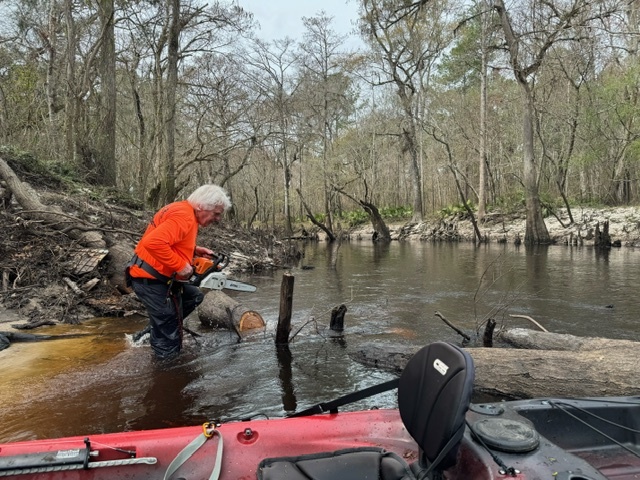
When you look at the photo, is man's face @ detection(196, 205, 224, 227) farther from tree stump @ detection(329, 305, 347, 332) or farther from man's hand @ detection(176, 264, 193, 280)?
tree stump @ detection(329, 305, 347, 332)

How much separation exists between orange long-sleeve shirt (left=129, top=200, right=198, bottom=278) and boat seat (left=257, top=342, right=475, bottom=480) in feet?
8.67

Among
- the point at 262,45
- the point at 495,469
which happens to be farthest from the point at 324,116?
the point at 495,469

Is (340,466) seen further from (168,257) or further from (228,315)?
(228,315)

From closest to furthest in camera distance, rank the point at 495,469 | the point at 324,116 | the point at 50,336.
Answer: the point at 495,469
the point at 50,336
the point at 324,116

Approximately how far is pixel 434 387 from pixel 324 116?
94.2 ft

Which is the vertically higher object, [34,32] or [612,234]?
[34,32]

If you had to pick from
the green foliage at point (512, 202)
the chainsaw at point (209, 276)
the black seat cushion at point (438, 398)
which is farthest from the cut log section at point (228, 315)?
the green foliage at point (512, 202)

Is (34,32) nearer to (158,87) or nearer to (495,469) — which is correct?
(158,87)

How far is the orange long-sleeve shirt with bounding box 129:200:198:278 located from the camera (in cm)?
437

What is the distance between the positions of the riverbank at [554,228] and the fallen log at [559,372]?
54.7 ft

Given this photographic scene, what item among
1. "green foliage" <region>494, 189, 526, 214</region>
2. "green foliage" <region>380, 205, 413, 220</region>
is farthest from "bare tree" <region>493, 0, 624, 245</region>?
"green foliage" <region>380, 205, 413, 220</region>

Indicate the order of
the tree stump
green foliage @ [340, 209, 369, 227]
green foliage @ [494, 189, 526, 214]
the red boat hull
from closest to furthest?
the red boat hull → the tree stump → green foliage @ [494, 189, 526, 214] → green foliage @ [340, 209, 369, 227]

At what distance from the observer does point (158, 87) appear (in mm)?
19125

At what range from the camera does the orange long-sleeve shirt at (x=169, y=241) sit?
4371mm
